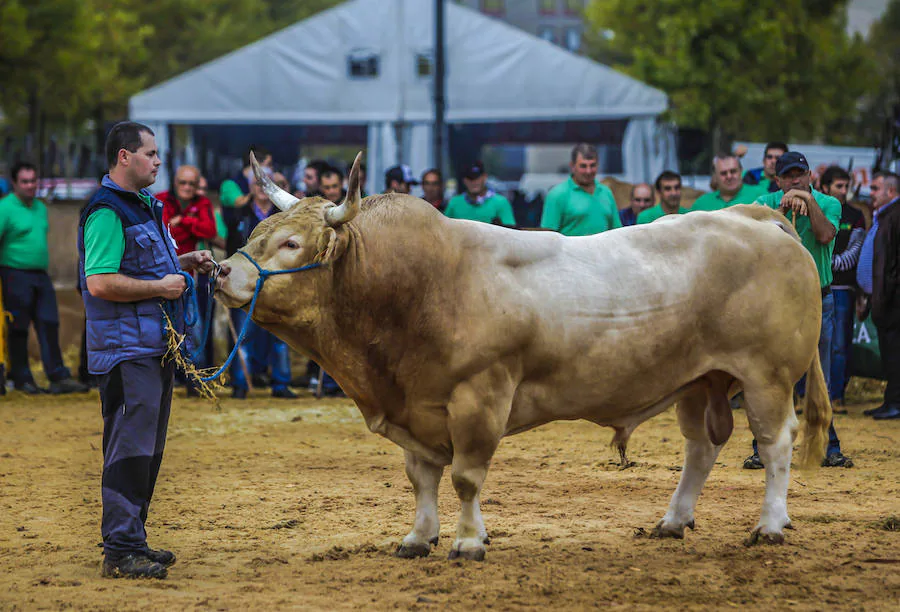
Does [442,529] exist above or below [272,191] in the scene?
below

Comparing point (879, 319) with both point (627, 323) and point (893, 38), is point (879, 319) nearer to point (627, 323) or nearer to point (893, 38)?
point (627, 323)

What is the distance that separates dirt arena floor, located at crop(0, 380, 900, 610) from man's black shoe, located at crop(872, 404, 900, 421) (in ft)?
1.81

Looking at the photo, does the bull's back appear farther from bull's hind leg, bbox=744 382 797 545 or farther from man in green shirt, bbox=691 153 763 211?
man in green shirt, bbox=691 153 763 211

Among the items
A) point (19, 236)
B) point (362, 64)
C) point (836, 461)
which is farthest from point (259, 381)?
point (362, 64)

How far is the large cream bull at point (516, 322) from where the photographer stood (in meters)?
5.91

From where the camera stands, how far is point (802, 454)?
7.09 m

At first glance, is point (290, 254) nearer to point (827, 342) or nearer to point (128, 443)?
point (128, 443)

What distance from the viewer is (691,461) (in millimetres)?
6793

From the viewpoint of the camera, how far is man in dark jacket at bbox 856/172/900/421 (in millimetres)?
11211

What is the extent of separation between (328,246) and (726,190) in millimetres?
6083

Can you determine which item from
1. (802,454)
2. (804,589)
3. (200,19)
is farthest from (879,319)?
(200,19)

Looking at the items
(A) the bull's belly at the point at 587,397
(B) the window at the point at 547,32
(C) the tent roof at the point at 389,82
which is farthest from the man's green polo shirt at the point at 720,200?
(B) the window at the point at 547,32

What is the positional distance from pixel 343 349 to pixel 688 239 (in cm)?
205

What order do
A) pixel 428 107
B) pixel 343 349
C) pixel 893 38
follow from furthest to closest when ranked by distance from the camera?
pixel 893 38, pixel 428 107, pixel 343 349
